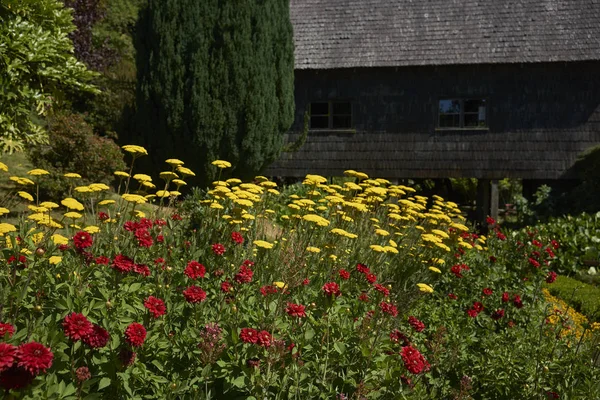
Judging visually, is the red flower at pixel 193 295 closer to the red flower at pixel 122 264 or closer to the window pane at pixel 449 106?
the red flower at pixel 122 264

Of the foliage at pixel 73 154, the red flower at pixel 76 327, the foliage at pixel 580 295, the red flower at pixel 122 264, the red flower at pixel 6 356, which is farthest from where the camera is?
the foliage at pixel 73 154

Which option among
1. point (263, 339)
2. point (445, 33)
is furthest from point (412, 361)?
point (445, 33)

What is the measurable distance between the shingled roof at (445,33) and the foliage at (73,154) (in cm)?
709

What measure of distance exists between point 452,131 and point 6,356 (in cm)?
1395

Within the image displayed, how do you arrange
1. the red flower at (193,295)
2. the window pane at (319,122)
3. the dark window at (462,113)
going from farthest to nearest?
the window pane at (319,122) → the dark window at (462,113) → the red flower at (193,295)

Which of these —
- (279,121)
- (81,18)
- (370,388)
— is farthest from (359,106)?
(370,388)

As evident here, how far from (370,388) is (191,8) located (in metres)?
9.85

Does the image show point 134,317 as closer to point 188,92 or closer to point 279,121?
point 188,92

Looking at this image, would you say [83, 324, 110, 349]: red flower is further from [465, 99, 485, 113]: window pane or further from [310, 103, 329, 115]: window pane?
[465, 99, 485, 113]: window pane

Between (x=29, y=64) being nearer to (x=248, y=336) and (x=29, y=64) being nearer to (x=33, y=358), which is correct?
(x=248, y=336)

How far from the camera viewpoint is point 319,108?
50.8ft

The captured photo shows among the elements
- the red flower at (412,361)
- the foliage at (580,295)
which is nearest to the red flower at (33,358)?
the red flower at (412,361)

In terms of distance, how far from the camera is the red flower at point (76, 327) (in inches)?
77.6

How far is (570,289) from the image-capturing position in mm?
7438
